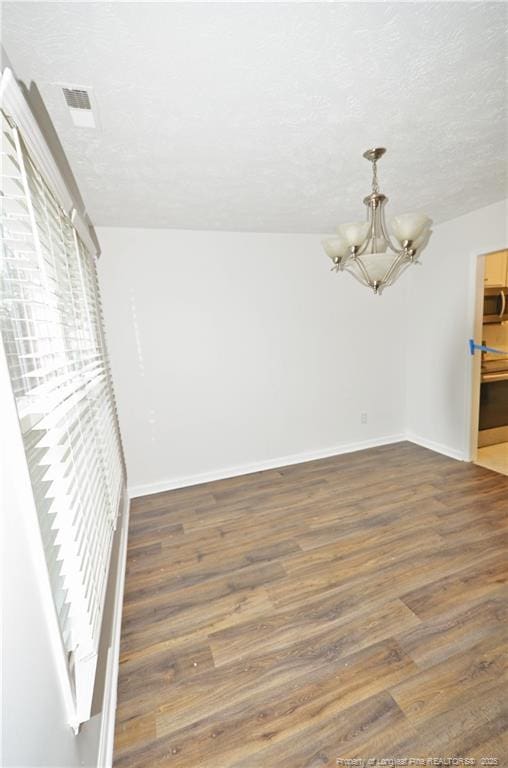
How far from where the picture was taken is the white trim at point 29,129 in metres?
0.76

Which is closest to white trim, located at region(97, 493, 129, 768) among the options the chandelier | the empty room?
the empty room

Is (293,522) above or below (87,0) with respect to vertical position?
below

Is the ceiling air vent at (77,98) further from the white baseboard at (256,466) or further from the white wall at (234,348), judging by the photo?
the white baseboard at (256,466)

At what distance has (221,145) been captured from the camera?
5.34 ft

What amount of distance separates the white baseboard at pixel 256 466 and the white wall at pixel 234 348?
16 mm

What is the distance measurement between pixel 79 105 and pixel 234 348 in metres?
2.17

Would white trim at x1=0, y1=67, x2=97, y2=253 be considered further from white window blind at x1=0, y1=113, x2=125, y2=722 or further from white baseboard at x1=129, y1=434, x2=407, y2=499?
white baseboard at x1=129, y1=434, x2=407, y2=499

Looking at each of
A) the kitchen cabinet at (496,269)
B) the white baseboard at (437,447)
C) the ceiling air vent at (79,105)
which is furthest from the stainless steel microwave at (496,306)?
the ceiling air vent at (79,105)

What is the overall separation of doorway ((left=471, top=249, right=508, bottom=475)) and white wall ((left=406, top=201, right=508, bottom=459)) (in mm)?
192

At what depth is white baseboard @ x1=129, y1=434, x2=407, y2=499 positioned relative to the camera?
3133 millimetres

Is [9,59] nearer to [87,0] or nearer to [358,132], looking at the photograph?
[87,0]

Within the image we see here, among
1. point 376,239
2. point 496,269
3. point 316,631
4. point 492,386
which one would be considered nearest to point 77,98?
point 376,239

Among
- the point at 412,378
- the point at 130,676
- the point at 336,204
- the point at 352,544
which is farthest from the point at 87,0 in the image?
the point at 412,378

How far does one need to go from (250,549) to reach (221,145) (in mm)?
2482
